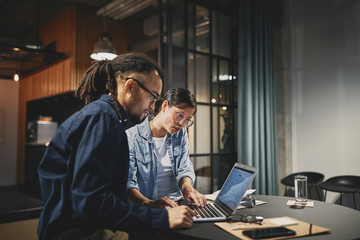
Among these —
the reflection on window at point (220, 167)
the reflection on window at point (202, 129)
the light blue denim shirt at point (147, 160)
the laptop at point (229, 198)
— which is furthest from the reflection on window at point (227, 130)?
the laptop at point (229, 198)

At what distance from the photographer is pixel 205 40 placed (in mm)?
3689

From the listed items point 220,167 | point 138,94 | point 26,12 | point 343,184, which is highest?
point 26,12

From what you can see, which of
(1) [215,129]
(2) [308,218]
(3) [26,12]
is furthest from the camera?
(3) [26,12]

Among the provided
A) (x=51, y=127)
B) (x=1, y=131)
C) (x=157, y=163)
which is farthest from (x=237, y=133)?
(x=1, y=131)

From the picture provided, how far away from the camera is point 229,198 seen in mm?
1459

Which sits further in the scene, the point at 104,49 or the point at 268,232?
the point at 104,49

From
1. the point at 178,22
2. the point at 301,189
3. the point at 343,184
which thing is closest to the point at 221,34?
the point at 178,22

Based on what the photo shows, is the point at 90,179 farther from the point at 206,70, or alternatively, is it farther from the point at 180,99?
the point at 206,70

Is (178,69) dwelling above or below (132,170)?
above

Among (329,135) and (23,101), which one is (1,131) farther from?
→ (329,135)

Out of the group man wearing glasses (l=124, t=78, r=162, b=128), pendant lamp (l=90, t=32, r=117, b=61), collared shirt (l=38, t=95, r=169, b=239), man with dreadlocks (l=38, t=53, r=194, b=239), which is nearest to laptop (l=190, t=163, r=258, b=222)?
man with dreadlocks (l=38, t=53, r=194, b=239)

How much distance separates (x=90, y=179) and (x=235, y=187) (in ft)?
2.57

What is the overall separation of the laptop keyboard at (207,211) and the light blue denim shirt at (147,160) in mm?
355

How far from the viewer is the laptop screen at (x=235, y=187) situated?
4.42 feet
